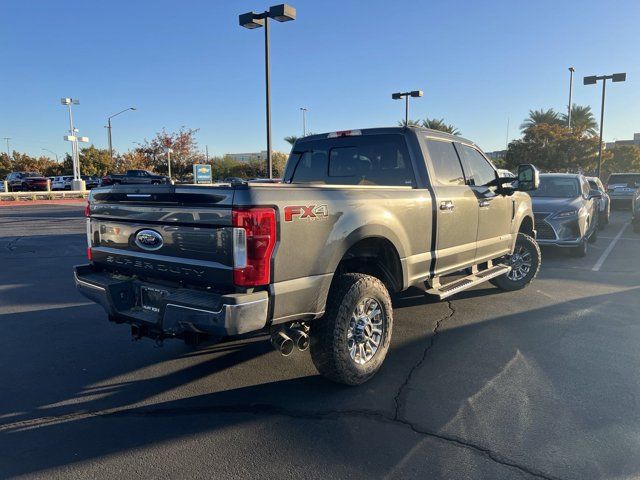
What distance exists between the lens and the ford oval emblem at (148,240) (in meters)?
3.62

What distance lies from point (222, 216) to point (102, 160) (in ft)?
198

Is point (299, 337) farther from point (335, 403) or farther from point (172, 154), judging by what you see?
point (172, 154)

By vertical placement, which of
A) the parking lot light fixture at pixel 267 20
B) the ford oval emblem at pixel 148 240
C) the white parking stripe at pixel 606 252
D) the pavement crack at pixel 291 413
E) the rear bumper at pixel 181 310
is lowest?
the pavement crack at pixel 291 413

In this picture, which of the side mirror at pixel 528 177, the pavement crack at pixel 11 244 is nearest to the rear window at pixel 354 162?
the side mirror at pixel 528 177

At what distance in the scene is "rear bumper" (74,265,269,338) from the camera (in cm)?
308

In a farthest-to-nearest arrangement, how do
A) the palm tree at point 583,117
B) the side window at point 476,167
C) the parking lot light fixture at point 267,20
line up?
the palm tree at point 583,117 < the parking lot light fixture at point 267,20 < the side window at point 476,167

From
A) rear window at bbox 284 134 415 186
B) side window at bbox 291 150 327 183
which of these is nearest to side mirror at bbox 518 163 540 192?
rear window at bbox 284 134 415 186

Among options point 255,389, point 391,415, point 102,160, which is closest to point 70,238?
point 255,389

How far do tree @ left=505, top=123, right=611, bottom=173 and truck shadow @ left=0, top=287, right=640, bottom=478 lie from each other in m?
29.4

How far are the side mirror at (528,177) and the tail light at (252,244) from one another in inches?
163

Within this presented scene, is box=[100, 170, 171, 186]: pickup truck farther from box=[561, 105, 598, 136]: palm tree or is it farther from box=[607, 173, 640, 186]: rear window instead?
box=[561, 105, 598, 136]: palm tree

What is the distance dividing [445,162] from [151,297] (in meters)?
3.36

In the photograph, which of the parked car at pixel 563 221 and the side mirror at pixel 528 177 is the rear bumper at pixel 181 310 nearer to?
the side mirror at pixel 528 177

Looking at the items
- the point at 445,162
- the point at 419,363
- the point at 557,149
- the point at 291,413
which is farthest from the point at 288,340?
the point at 557,149
